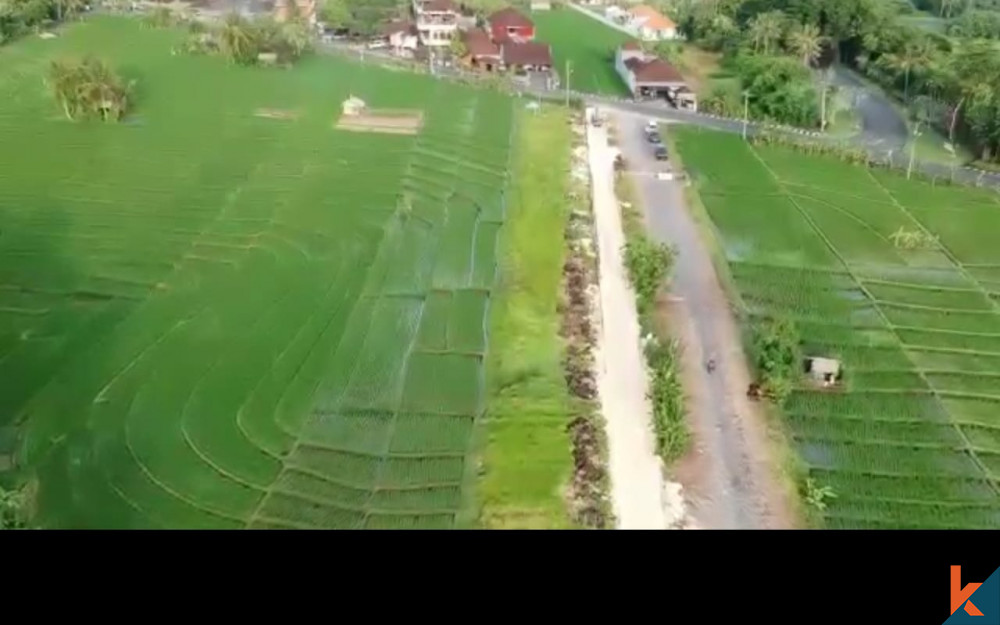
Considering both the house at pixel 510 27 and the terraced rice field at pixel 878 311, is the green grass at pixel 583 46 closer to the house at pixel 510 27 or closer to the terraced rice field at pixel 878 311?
the house at pixel 510 27

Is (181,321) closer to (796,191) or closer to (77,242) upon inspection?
(77,242)

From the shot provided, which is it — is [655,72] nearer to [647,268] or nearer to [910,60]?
[910,60]

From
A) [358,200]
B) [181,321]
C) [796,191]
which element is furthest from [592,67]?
[181,321]

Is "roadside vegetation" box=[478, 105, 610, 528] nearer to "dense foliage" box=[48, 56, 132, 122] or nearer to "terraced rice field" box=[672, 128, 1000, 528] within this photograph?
"terraced rice field" box=[672, 128, 1000, 528]

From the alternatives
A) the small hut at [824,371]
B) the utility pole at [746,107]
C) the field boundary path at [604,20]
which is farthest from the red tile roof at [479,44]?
the small hut at [824,371]

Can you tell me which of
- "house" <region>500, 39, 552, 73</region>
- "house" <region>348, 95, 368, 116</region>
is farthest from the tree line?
"house" <region>348, 95, 368, 116</region>

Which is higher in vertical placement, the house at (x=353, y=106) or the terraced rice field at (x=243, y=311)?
the house at (x=353, y=106)
